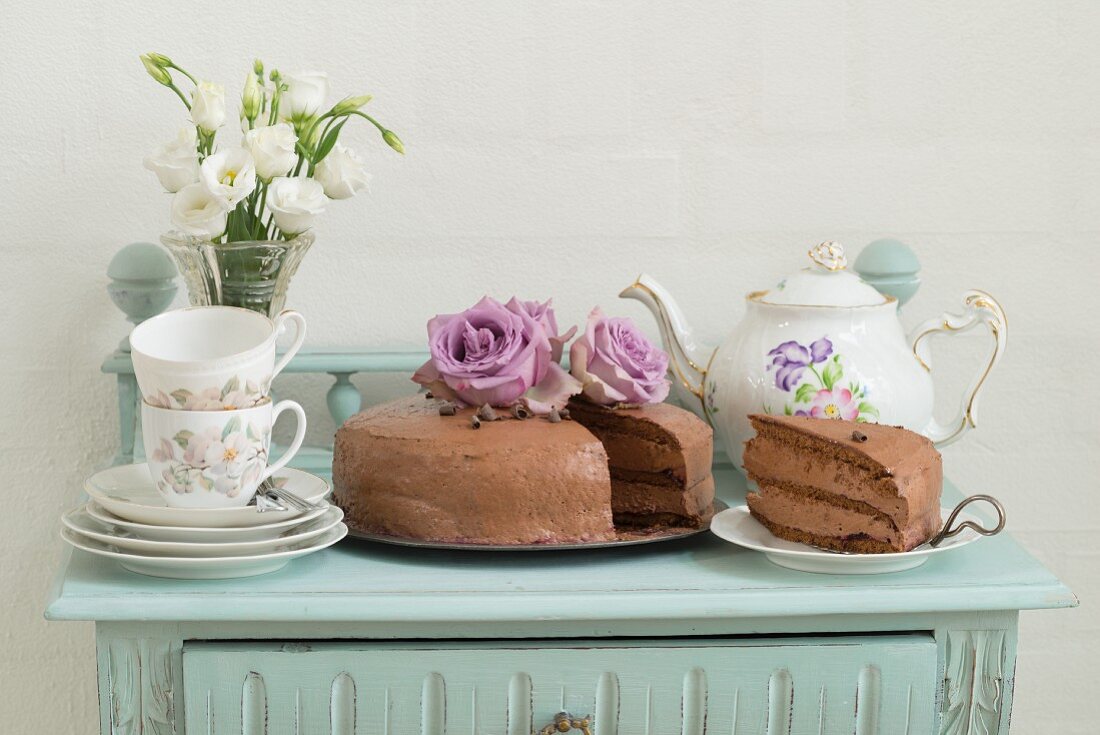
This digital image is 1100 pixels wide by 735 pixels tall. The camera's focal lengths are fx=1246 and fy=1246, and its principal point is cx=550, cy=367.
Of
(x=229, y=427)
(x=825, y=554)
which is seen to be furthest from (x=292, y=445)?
(x=825, y=554)

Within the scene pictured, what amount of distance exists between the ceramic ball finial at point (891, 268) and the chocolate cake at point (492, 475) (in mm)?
418

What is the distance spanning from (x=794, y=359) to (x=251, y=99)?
567 millimetres

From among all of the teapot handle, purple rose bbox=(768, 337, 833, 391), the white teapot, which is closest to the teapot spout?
the white teapot

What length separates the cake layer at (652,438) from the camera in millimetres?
1103

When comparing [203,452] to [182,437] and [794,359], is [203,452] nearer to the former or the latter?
[182,437]

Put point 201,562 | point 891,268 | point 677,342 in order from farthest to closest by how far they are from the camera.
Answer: point 891,268 < point 677,342 < point 201,562

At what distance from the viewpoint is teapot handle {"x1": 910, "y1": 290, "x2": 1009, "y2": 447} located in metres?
1.23

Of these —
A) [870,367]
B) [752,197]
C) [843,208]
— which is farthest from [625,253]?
[870,367]

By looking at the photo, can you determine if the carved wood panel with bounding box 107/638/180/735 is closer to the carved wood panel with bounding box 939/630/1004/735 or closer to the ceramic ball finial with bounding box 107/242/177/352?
the ceramic ball finial with bounding box 107/242/177/352

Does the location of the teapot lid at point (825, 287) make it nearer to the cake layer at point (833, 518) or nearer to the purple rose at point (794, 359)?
the purple rose at point (794, 359)

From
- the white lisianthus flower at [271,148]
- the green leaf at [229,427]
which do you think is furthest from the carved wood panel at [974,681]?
the white lisianthus flower at [271,148]

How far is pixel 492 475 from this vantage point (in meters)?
1.02

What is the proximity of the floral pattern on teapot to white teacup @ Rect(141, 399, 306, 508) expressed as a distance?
49 centimetres

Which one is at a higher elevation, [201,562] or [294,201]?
[294,201]
